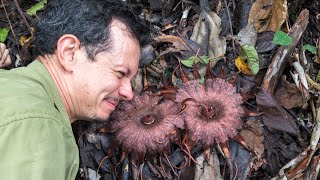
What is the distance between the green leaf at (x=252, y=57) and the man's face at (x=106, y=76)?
0.78 meters

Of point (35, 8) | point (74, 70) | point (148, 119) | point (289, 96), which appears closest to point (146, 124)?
point (148, 119)

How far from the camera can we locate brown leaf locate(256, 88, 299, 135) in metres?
2.85

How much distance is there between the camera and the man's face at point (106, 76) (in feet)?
8.23

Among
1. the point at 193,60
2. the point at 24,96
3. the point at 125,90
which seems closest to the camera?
the point at 24,96

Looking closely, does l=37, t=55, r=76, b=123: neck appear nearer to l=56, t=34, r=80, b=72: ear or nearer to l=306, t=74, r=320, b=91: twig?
l=56, t=34, r=80, b=72: ear

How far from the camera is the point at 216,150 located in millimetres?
2854

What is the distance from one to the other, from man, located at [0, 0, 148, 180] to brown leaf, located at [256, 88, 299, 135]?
84 cm

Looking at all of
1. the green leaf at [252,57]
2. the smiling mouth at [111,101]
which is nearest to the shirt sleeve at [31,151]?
the smiling mouth at [111,101]

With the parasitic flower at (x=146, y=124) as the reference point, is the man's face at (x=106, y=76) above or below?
above

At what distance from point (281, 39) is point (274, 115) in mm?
499

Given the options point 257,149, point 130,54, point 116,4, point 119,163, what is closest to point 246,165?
point 257,149

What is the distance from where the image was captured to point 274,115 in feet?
9.40

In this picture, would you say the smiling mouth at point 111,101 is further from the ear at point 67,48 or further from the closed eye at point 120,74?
the ear at point 67,48

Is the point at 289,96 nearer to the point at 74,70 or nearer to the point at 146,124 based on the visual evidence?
the point at 146,124
